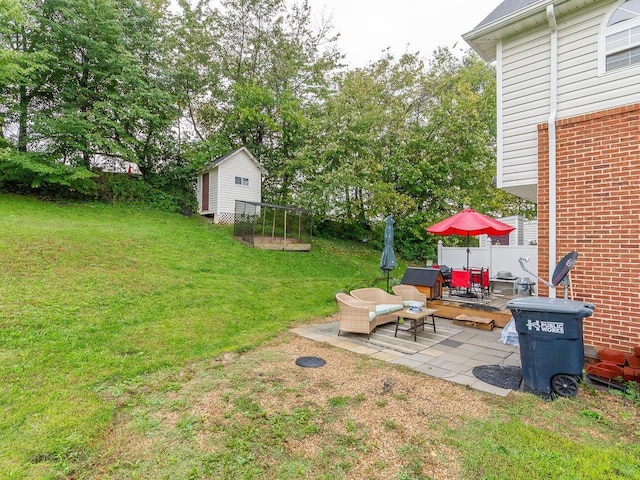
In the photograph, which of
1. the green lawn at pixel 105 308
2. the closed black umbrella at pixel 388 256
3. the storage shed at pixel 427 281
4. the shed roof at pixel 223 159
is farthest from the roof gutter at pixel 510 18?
the shed roof at pixel 223 159

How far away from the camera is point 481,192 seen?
48.6 feet

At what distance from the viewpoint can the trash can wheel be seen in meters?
3.49

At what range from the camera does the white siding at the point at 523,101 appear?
524cm

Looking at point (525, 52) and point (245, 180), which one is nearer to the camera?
point (525, 52)

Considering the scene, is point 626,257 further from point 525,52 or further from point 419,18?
point 419,18

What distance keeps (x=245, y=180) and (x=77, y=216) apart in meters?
7.23

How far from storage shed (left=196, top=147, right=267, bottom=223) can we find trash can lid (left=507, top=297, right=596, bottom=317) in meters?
14.2

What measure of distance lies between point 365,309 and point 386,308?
906 mm

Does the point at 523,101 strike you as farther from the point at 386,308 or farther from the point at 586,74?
the point at 386,308

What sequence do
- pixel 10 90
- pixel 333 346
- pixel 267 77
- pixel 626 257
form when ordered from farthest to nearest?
1. pixel 267 77
2. pixel 10 90
3. pixel 333 346
4. pixel 626 257

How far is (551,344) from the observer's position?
3.57 m

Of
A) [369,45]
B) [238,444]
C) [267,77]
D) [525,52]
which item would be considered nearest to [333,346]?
[238,444]

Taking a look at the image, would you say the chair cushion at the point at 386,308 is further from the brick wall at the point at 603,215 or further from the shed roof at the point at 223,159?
the shed roof at the point at 223,159

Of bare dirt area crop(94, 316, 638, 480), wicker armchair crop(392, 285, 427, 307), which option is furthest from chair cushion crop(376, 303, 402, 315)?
bare dirt area crop(94, 316, 638, 480)
